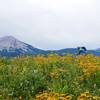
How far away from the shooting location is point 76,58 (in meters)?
16.4

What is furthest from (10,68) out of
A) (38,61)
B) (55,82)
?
(55,82)

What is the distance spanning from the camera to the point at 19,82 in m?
13.7

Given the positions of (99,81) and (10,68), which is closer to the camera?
(99,81)

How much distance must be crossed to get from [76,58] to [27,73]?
9.10 ft

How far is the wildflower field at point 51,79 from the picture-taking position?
12.6 meters

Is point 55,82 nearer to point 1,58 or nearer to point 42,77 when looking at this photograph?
point 42,77

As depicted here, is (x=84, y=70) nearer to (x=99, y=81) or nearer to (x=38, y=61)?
(x=99, y=81)

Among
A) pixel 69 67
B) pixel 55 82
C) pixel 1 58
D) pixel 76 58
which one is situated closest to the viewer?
pixel 55 82

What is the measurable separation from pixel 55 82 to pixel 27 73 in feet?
3.79

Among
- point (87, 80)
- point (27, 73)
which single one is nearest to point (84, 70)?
point (87, 80)

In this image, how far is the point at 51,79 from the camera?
1396 cm

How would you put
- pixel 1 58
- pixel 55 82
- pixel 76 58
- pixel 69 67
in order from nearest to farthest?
pixel 55 82 < pixel 69 67 < pixel 76 58 < pixel 1 58

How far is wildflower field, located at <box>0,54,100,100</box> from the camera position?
12617 mm

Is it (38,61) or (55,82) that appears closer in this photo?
(55,82)
